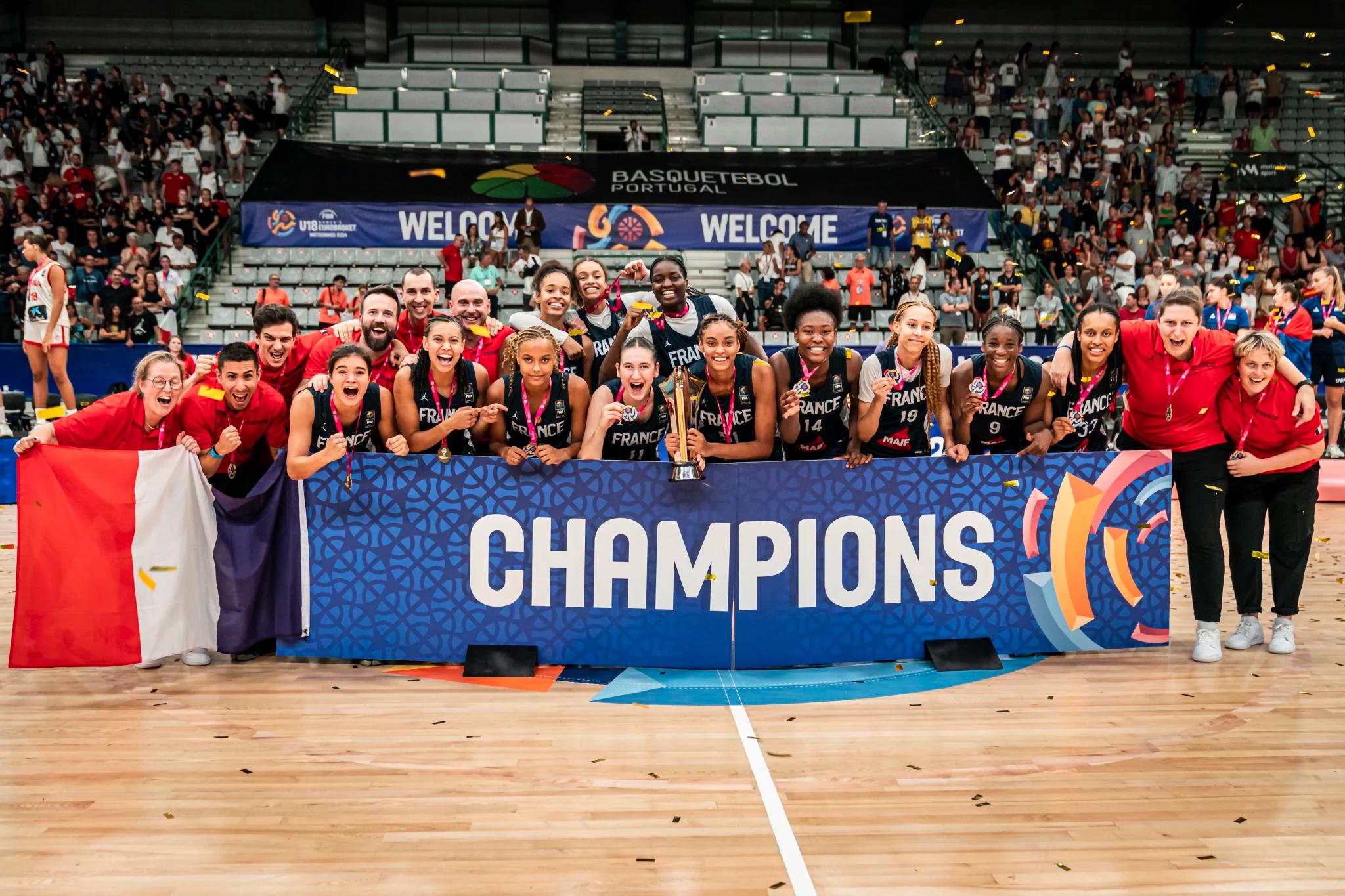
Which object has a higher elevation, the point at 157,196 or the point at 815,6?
the point at 815,6

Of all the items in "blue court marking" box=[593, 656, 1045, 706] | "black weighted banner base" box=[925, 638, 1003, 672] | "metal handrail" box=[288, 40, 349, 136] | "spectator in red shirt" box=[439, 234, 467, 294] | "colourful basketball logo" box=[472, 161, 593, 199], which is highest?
"metal handrail" box=[288, 40, 349, 136]

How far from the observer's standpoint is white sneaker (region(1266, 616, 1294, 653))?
5.48 meters

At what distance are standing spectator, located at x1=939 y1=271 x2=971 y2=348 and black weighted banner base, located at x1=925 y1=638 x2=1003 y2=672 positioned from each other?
10040 millimetres

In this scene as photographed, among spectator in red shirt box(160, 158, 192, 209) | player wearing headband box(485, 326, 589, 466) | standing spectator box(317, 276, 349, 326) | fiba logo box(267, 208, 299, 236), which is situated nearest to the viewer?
player wearing headband box(485, 326, 589, 466)

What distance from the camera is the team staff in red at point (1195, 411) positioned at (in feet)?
17.4

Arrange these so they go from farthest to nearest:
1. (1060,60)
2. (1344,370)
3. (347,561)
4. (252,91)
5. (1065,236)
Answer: (1060,60)
(252,91)
(1065,236)
(1344,370)
(347,561)

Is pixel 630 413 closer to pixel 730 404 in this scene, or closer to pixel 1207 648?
pixel 730 404

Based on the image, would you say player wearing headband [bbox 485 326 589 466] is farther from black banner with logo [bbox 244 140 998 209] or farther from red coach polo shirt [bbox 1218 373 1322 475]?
black banner with logo [bbox 244 140 998 209]

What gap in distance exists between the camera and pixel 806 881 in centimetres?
317

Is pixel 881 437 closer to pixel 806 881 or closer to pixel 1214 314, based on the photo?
pixel 806 881

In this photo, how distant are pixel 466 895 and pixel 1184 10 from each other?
30.5 m

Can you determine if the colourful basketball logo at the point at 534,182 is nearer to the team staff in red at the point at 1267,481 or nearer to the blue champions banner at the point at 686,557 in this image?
the blue champions banner at the point at 686,557

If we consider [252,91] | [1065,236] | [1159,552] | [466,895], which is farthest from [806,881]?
[252,91]

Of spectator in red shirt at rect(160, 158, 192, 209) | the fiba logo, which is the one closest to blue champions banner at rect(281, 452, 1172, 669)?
the fiba logo
